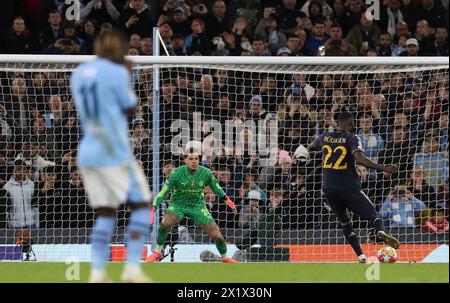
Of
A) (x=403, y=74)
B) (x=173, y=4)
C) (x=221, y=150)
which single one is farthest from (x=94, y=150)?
(x=173, y=4)

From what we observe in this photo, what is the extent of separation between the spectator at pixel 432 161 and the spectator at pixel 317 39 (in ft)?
9.01

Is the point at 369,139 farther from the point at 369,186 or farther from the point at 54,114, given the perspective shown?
the point at 54,114

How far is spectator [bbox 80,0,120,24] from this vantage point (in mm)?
17031

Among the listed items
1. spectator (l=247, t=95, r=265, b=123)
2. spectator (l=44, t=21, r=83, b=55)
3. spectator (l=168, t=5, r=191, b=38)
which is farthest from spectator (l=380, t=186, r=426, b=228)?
spectator (l=44, t=21, r=83, b=55)

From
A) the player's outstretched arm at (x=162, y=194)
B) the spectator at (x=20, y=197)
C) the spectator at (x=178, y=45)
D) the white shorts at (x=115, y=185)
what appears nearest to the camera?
→ the white shorts at (x=115, y=185)

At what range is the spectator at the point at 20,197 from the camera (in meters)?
14.4

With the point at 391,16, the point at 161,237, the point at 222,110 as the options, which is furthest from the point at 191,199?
the point at 391,16

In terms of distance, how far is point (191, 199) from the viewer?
1391cm

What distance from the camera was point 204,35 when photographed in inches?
649

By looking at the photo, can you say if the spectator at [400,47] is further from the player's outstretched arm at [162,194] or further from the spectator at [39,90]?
the spectator at [39,90]

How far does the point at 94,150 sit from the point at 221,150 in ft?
24.1

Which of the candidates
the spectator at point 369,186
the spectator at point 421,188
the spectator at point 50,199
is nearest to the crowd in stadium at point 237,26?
the spectator at point 369,186

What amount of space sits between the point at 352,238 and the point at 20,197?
448 centimetres

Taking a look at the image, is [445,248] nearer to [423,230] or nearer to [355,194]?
[423,230]
